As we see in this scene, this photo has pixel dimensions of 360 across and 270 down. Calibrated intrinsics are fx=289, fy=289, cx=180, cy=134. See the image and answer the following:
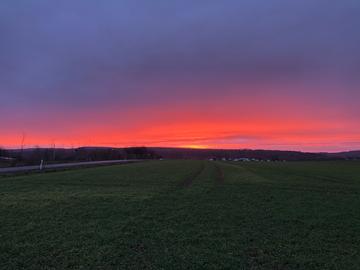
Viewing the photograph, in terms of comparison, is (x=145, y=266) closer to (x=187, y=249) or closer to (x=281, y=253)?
(x=187, y=249)

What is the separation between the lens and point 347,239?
23.8 feet

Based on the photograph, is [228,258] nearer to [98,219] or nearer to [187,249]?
[187,249]

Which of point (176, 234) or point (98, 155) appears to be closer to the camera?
point (176, 234)

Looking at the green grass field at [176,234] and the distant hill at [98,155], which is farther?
the distant hill at [98,155]

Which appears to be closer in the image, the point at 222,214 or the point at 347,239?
the point at 347,239

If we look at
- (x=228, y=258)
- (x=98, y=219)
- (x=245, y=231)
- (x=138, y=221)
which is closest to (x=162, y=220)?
(x=138, y=221)

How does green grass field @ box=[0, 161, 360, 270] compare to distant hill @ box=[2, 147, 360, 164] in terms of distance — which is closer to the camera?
green grass field @ box=[0, 161, 360, 270]

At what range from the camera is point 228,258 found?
584cm

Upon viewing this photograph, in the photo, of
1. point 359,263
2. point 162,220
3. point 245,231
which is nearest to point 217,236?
point 245,231

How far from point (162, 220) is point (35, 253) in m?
3.93

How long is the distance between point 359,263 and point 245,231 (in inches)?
110

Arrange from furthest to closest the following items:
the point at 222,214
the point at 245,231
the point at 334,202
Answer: the point at 334,202
the point at 222,214
the point at 245,231

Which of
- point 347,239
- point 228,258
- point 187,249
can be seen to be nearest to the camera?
point 228,258

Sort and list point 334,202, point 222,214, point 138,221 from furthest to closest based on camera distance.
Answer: point 334,202 < point 222,214 < point 138,221
